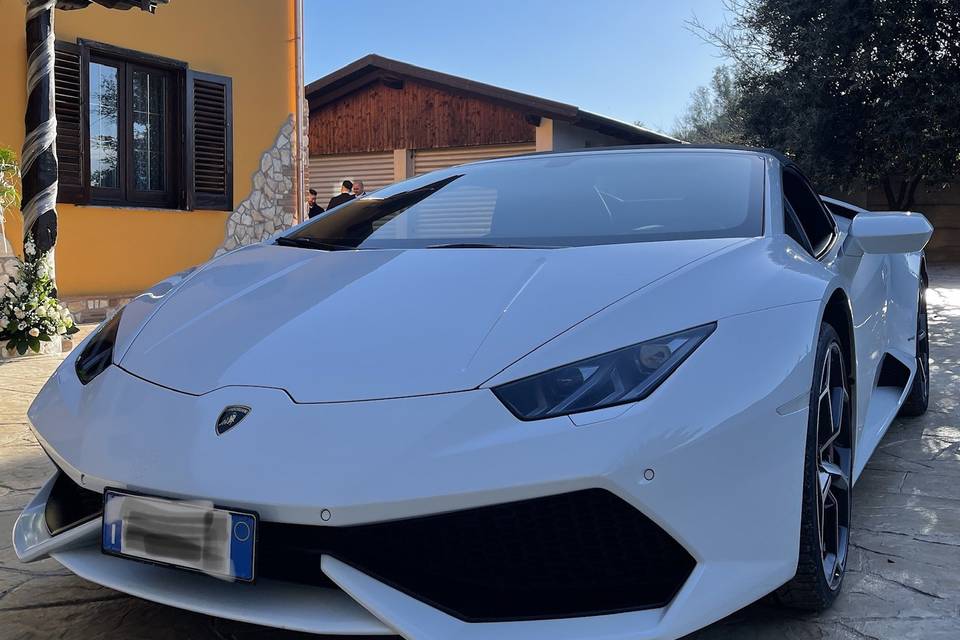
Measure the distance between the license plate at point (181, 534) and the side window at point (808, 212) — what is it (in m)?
1.51

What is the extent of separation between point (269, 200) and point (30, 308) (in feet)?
12.7

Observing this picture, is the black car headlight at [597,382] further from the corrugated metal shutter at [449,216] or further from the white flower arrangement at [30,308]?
the white flower arrangement at [30,308]

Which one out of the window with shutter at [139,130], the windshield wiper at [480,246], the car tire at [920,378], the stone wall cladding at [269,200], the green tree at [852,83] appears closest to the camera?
the windshield wiper at [480,246]

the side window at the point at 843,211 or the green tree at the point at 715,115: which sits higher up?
the green tree at the point at 715,115

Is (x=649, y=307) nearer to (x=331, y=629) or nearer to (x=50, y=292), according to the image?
(x=331, y=629)

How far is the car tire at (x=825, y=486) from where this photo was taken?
1.67 meters

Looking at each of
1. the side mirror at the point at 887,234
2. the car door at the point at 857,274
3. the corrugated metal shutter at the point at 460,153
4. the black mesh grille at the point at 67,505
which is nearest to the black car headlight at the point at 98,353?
the black mesh grille at the point at 67,505

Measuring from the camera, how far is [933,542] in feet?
7.54

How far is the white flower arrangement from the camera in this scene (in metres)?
5.41

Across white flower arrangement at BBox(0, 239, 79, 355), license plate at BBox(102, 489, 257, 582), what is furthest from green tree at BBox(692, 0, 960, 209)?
license plate at BBox(102, 489, 257, 582)

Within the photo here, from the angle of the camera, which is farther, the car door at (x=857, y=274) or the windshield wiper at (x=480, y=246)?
the car door at (x=857, y=274)

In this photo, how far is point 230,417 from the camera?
1.52 meters

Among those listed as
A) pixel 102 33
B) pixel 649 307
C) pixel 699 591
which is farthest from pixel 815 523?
pixel 102 33

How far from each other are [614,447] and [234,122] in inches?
317
